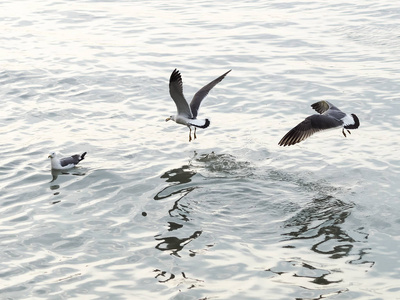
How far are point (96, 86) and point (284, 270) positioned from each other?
9.67 metres

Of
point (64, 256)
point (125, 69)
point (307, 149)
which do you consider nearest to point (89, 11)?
point (125, 69)

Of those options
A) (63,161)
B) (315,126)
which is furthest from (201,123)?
(63,161)

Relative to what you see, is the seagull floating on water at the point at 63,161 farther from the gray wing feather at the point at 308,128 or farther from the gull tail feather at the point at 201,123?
the gray wing feather at the point at 308,128

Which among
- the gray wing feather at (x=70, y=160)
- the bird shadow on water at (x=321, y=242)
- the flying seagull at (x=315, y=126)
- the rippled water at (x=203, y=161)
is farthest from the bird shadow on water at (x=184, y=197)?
the gray wing feather at (x=70, y=160)

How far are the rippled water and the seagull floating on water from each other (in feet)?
0.71

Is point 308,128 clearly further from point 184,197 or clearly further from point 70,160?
point 70,160

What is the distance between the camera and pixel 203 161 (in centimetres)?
1352

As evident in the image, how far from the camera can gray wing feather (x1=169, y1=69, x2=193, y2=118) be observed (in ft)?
43.3

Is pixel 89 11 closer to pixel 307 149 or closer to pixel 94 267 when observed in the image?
pixel 307 149

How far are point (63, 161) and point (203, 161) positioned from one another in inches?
101

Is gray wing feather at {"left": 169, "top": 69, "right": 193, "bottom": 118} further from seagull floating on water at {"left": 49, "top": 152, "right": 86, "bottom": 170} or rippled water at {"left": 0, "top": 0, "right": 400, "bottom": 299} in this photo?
seagull floating on water at {"left": 49, "top": 152, "right": 86, "bottom": 170}

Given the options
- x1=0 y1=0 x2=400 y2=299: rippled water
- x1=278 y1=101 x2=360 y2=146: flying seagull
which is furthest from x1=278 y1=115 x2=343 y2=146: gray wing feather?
x1=0 y1=0 x2=400 y2=299: rippled water

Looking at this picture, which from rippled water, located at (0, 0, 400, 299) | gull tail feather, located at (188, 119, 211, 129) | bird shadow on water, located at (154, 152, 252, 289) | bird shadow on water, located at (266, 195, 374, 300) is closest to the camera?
bird shadow on water, located at (266, 195, 374, 300)

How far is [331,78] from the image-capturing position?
17297mm
